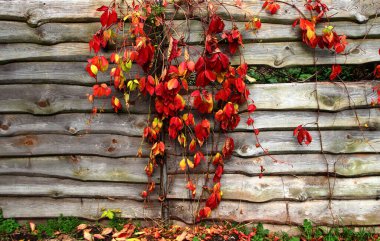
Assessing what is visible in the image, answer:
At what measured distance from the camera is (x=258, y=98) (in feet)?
9.96

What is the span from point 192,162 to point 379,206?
171cm

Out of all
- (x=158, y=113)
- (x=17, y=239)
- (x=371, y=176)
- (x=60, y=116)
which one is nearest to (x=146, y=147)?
(x=158, y=113)

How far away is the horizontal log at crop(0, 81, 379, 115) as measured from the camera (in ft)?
9.88

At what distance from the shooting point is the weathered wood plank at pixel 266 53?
116 inches

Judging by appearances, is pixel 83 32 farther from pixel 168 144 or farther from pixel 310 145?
pixel 310 145

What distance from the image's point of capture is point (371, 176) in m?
3.14

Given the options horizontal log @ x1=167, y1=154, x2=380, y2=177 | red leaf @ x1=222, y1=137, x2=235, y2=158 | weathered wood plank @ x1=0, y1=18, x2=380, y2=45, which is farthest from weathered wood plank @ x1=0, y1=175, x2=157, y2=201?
weathered wood plank @ x1=0, y1=18, x2=380, y2=45

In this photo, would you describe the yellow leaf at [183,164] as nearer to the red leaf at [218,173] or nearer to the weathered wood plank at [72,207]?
the red leaf at [218,173]

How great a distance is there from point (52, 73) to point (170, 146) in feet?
3.92

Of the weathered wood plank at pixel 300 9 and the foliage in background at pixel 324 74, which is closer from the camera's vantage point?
the weathered wood plank at pixel 300 9

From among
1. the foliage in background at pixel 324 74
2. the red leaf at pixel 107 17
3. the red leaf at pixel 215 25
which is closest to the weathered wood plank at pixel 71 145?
the red leaf at pixel 107 17

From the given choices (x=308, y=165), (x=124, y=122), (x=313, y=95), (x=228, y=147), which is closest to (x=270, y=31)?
(x=313, y=95)

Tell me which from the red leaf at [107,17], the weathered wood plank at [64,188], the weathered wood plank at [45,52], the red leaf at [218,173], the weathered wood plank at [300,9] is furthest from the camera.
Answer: the weathered wood plank at [64,188]

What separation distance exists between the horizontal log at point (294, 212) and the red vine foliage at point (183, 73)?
18 centimetres
